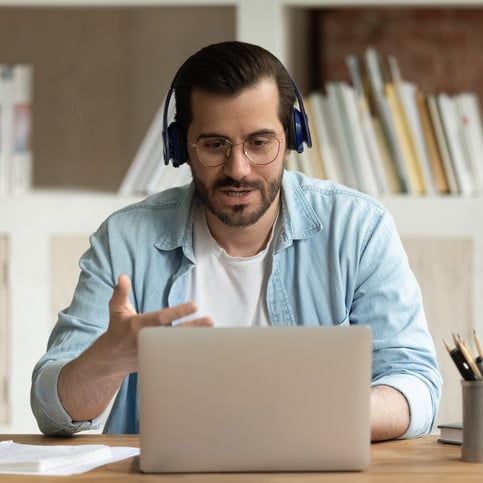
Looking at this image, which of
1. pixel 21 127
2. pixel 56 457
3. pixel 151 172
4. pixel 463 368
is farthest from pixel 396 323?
pixel 21 127

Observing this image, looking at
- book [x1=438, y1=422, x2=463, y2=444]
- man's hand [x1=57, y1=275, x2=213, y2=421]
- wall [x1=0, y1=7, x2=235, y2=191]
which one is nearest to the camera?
man's hand [x1=57, y1=275, x2=213, y2=421]

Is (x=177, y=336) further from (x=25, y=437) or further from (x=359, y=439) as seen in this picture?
(x=25, y=437)

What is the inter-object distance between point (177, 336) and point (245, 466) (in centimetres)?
20

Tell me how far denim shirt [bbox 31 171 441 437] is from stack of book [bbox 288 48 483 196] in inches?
33.1

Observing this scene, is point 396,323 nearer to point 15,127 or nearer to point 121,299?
point 121,299

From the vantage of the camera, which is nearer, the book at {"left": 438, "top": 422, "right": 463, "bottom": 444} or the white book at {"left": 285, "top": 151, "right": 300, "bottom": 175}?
the book at {"left": 438, "top": 422, "right": 463, "bottom": 444}

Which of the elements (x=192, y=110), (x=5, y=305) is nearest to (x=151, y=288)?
(x=192, y=110)

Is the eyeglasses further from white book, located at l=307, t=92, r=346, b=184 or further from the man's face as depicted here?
white book, located at l=307, t=92, r=346, b=184

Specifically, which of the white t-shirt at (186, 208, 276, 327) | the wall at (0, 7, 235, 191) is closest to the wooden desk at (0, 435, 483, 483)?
the white t-shirt at (186, 208, 276, 327)

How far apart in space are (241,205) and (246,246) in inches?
5.4

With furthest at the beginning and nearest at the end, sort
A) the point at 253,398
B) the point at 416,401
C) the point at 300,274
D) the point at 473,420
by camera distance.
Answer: the point at 300,274, the point at 416,401, the point at 473,420, the point at 253,398

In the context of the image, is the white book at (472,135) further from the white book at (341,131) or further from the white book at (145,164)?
the white book at (145,164)

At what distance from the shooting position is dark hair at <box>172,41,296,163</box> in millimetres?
1998

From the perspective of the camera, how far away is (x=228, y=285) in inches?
82.0
